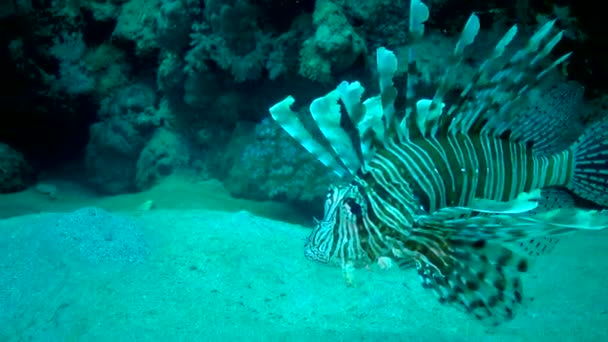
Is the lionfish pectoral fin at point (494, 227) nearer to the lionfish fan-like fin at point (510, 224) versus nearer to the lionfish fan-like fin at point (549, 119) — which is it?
the lionfish fan-like fin at point (510, 224)

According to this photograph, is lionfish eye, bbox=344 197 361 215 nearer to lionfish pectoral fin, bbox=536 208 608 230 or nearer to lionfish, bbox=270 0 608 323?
lionfish, bbox=270 0 608 323

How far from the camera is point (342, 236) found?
2258 mm

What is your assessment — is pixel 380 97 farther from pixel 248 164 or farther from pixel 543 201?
pixel 248 164

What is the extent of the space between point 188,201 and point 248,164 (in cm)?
100

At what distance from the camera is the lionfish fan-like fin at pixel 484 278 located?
2.18m

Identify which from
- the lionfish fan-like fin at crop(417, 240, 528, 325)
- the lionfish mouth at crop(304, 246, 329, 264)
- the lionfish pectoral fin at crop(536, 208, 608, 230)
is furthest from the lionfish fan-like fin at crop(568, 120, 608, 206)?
the lionfish mouth at crop(304, 246, 329, 264)

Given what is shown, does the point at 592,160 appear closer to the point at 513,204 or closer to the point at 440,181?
the point at 440,181

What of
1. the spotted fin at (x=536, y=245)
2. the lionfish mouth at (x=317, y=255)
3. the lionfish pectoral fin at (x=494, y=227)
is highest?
the lionfish pectoral fin at (x=494, y=227)

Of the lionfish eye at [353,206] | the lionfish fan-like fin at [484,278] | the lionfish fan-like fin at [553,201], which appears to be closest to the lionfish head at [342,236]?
the lionfish eye at [353,206]

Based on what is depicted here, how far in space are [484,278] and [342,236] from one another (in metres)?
0.74

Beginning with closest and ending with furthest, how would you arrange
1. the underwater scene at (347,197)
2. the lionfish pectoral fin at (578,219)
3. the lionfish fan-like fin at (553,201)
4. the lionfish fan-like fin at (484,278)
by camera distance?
the lionfish pectoral fin at (578,219) < the lionfish fan-like fin at (484,278) < the underwater scene at (347,197) < the lionfish fan-like fin at (553,201)

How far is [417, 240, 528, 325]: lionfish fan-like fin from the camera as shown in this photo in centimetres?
218

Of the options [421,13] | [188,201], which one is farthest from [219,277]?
[188,201]

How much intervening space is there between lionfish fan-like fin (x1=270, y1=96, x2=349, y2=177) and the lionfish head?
0.34 m
